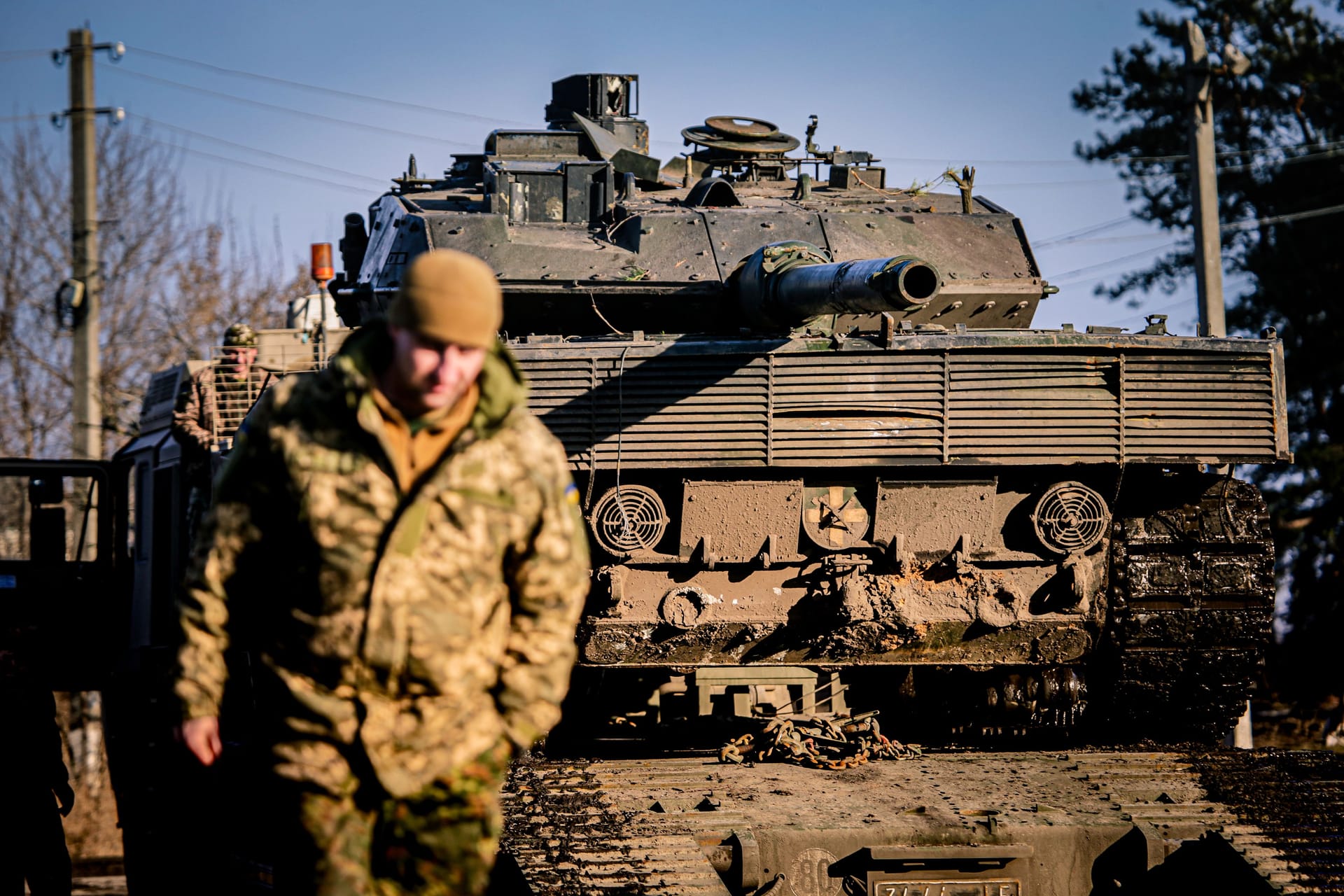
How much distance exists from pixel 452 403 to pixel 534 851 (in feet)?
8.05

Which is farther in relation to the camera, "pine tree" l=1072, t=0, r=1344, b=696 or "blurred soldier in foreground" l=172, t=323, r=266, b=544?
"pine tree" l=1072, t=0, r=1344, b=696

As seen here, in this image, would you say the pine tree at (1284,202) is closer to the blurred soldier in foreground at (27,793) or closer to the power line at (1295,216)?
the power line at (1295,216)

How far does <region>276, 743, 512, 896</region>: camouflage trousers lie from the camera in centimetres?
338

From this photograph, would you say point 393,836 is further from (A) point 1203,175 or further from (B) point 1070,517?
(A) point 1203,175

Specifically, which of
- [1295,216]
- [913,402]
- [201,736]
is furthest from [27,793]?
[1295,216]

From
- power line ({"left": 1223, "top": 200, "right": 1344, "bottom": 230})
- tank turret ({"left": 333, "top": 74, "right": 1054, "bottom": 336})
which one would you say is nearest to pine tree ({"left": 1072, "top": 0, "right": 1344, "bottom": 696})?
power line ({"left": 1223, "top": 200, "right": 1344, "bottom": 230})

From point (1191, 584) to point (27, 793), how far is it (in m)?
5.23

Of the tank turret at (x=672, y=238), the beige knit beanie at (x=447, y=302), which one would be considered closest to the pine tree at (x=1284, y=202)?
the tank turret at (x=672, y=238)

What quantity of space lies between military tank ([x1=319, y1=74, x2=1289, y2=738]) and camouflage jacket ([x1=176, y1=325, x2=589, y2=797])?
279cm

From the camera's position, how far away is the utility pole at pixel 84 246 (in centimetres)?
1612

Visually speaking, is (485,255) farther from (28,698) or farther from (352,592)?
(352,592)

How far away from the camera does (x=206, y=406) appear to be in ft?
28.1

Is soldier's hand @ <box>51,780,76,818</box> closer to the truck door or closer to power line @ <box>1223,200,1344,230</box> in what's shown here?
the truck door

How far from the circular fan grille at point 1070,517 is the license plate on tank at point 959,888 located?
1577mm
